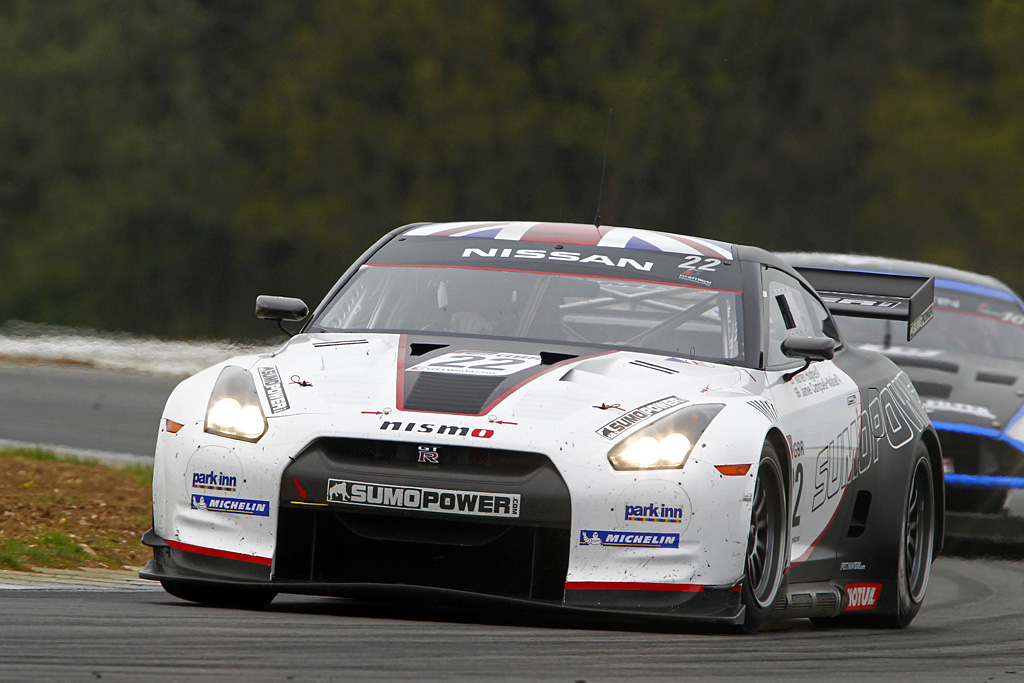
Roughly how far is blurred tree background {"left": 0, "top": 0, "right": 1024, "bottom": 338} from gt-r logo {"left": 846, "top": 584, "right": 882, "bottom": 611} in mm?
27448

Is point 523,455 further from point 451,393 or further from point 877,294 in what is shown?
point 877,294

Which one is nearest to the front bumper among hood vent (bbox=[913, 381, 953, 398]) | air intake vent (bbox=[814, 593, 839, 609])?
air intake vent (bbox=[814, 593, 839, 609])

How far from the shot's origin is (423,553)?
4.82m

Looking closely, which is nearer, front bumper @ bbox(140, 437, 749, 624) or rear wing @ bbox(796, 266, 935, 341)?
front bumper @ bbox(140, 437, 749, 624)

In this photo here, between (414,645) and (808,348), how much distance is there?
214 centimetres

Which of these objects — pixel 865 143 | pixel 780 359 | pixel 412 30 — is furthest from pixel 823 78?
pixel 780 359

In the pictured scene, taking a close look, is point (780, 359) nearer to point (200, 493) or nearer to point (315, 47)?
point (200, 493)

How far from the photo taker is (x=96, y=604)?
5.01 m

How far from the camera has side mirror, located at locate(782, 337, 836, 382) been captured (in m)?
5.73

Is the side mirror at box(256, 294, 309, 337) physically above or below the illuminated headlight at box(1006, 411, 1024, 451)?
above

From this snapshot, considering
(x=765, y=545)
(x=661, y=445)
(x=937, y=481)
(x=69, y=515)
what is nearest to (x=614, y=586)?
(x=661, y=445)

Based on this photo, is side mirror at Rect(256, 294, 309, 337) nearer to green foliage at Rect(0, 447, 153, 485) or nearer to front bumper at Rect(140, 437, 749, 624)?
front bumper at Rect(140, 437, 749, 624)

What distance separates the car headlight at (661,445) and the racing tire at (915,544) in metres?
2.01

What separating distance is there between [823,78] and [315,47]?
11.9 metres
